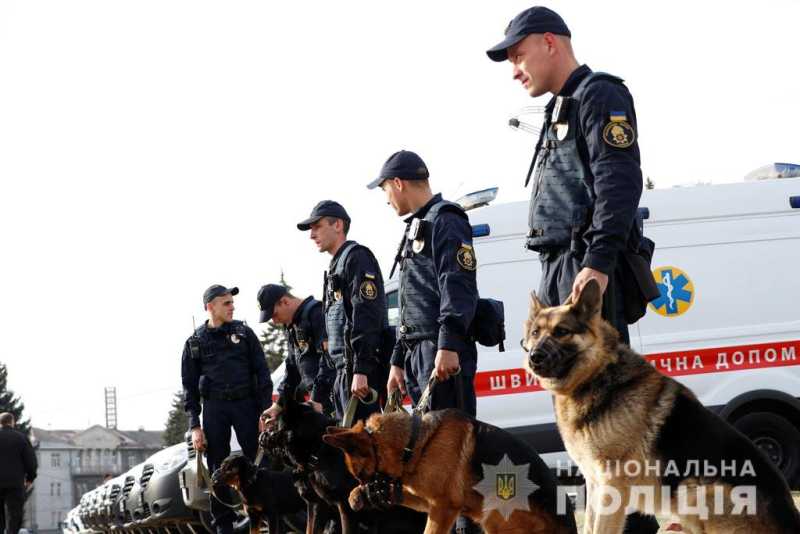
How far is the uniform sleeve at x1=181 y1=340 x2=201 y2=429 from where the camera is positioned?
35.1 feet

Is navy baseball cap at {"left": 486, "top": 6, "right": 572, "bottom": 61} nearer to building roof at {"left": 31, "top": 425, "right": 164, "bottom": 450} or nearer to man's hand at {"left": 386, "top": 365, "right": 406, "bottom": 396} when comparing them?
man's hand at {"left": 386, "top": 365, "right": 406, "bottom": 396}

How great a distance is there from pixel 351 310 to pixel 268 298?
1582 millimetres

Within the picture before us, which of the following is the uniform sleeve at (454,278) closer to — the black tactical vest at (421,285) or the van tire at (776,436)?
the black tactical vest at (421,285)

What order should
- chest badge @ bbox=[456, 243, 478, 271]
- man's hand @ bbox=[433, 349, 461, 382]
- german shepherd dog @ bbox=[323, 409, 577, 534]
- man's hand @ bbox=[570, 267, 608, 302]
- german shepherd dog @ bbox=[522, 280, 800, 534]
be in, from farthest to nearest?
1. chest badge @ bbox=[456, 243, 478, 271]
2. man's hand @ bbox=[433, 349, 461, 382]
3. german shepherd dog @ bbox=[323, 409, 577, 534]
4. man's hand @ bbox=[570, 267, 608, 302]
5. german shepherd dog @ bbox=[522, 280, 800, 534]

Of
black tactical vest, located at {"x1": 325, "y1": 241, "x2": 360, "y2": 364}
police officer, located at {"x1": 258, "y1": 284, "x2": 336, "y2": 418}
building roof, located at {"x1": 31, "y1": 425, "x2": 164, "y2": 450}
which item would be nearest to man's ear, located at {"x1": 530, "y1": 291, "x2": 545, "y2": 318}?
black tactical vest, located at {"x1": 325, "y1": 241, "x2": 360, "y2": 364}

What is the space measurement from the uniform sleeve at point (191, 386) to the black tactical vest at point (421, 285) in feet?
14.8

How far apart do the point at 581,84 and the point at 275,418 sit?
3.59 metres

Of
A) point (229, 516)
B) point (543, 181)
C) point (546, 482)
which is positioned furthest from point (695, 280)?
point (543, 181)

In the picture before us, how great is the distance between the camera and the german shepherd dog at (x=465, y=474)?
230 inches

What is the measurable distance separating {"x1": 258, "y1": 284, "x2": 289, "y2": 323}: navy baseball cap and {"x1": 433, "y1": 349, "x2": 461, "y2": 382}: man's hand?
3.47 metres

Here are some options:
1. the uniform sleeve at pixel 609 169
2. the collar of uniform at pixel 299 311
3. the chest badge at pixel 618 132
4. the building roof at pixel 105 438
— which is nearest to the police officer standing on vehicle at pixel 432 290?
the uniform sleeve at pixel 609 169

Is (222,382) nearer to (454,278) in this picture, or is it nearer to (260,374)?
(260,374)

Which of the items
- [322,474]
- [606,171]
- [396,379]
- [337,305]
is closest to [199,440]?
[337,305]

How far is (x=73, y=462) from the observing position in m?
156
